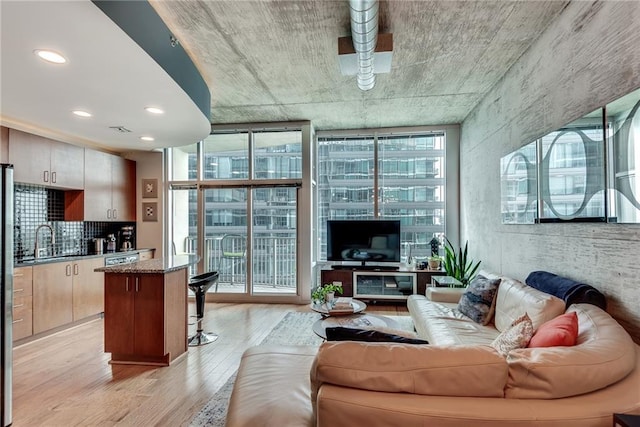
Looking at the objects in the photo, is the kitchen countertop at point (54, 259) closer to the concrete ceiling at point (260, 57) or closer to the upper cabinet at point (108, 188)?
the upper cabinet at point (108, 188)

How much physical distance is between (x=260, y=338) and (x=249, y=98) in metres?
3.05

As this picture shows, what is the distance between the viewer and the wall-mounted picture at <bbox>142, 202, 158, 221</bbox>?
5.31 meters

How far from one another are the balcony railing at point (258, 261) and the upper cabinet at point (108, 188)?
123 centimetres

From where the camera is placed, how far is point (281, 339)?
353cm

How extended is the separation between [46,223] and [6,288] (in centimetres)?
277

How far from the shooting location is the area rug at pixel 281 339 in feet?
6.87

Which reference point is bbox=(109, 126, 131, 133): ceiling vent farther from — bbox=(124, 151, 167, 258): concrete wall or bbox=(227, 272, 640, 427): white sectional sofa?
bbox=(227, 272, 640, 427): white sectional sofa

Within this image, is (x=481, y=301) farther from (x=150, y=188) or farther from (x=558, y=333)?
(x=150, y=188)

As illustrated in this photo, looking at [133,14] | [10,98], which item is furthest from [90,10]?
[10,98]

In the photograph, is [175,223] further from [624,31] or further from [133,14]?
[624,31]

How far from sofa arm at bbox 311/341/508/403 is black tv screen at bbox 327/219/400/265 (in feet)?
13.0

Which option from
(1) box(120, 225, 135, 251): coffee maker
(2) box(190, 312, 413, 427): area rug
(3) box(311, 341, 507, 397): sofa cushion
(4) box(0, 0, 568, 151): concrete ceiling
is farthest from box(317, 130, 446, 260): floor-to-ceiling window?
(3) box(311, 341, 507, 397): sofa cushion

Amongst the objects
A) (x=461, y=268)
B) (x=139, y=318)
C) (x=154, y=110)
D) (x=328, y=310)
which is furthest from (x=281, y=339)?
(x=154, y=110)

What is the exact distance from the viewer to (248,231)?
531 centimetres
